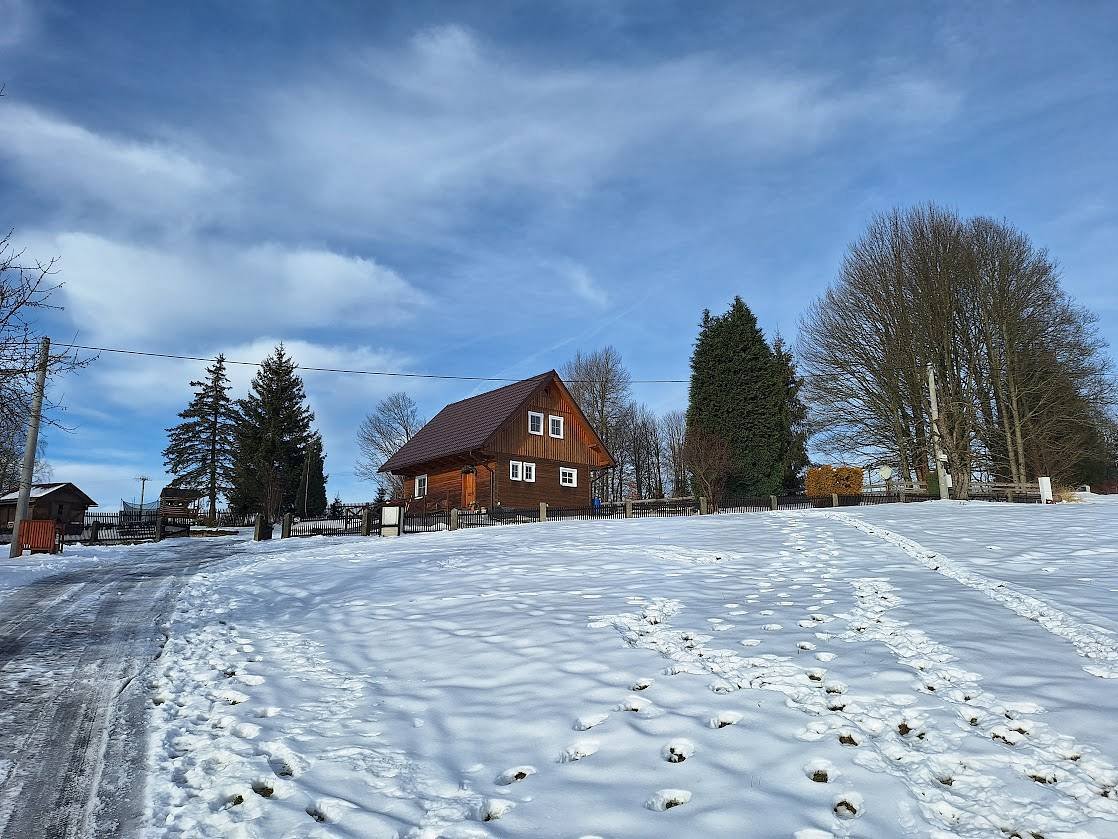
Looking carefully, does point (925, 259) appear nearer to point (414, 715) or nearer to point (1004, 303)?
point (1004, 303)

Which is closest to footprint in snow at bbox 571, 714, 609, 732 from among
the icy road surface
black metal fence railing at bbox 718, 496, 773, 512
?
the icy road surface

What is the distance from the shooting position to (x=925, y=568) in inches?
418

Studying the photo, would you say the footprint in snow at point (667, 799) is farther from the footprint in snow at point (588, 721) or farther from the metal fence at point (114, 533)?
the metal fence at point (114, 533)

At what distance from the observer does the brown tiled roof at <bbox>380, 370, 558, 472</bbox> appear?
35.3 metres

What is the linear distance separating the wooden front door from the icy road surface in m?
23.1

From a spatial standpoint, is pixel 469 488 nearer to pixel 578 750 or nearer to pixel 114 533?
pixel 114 533

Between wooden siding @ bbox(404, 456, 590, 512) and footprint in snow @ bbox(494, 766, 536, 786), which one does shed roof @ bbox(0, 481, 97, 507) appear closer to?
wooden siding @ bbox(404, 456, 590, 512)

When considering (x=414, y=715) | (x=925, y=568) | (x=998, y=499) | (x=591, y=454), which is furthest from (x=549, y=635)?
(x=591, y=454)

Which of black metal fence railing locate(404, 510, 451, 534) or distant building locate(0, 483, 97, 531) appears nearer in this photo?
black metal fence railing locate(404, 510, 451, 534)

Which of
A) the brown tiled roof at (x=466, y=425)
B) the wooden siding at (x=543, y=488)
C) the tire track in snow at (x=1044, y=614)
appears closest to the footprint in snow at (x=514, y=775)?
the tire track in snow at (x=1044, y=614)

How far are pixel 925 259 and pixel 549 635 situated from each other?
3378 centimetres

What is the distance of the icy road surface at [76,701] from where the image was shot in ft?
14.1

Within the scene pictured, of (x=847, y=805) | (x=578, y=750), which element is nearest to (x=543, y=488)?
(x=578, y=750)

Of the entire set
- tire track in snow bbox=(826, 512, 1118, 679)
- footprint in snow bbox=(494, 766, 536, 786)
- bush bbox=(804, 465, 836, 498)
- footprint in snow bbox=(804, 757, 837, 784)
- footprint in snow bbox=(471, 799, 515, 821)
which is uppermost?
bush bbox=(804, 465, 836, 498)
